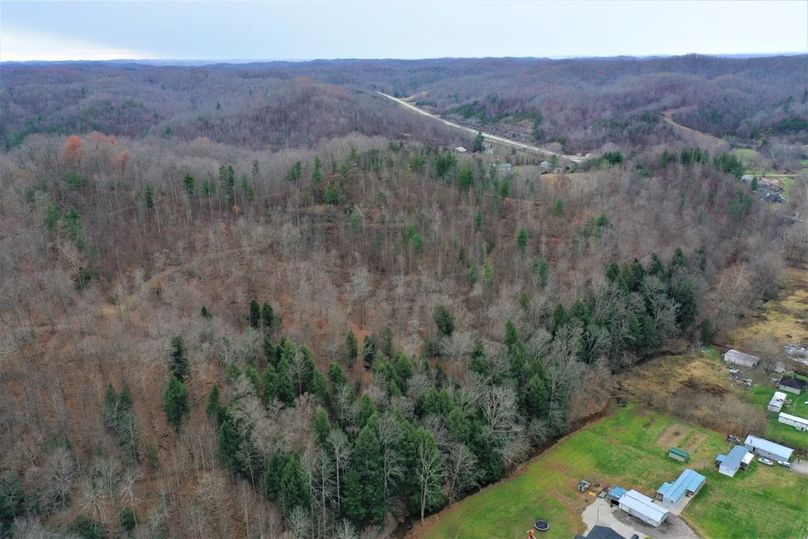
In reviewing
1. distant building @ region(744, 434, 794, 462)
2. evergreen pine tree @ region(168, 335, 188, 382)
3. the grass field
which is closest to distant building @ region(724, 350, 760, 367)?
the grass field

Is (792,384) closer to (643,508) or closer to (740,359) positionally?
(740,359)

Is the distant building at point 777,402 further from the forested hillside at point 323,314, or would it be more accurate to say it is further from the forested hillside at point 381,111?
the forested hillside at point 381,111

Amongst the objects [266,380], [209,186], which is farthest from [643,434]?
[209,186]

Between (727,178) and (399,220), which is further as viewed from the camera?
(727,178)

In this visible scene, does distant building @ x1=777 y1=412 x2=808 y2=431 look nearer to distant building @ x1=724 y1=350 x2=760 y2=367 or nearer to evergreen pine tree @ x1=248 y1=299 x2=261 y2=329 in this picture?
distant building @ x1=724 y1=350 x2=760 y2=367

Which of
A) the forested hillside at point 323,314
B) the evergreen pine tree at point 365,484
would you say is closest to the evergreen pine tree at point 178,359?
the forested hillside at point 323,314

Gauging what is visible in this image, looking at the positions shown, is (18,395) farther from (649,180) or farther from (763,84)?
(763,84)

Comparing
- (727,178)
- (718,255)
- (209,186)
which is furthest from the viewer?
(727,178)
